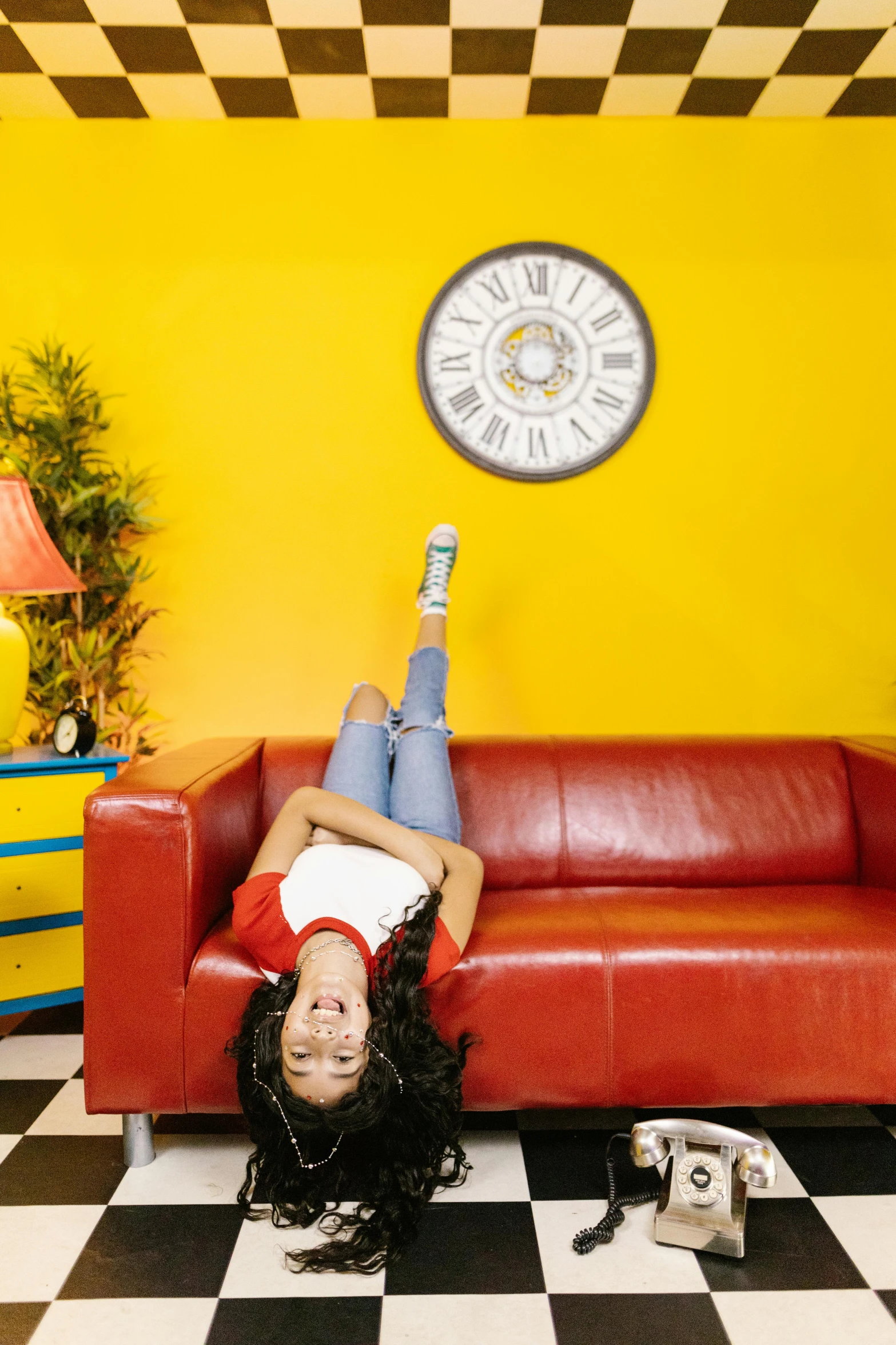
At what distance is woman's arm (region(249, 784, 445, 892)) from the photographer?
1897 mm

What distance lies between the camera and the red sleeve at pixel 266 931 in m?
1.67

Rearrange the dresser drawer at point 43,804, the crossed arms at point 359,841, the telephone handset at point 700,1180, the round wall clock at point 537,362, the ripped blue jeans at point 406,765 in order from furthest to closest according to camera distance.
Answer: the round wall clock at point 537,362 < the dresser drawer at point 43,804 < the ripped blue jeans at point 406,765 < the crossed arms at point 359,841 < the telephone handset at point 700,1180

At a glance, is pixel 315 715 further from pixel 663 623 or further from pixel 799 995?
pixel 799 995

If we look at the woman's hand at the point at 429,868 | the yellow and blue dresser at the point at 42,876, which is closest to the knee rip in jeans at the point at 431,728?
the woman's hand at the point at 429,868

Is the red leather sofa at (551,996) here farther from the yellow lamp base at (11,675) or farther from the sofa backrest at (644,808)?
the yellow lamp base at (11,675)

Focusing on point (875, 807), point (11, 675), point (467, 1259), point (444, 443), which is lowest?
point (467, 1259)

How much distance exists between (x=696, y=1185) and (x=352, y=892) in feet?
2.52

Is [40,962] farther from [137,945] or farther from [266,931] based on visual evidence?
[266,931]

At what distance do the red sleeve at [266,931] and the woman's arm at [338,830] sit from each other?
0.42 ft

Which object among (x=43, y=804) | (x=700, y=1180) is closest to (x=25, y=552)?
(x=43, y=804)

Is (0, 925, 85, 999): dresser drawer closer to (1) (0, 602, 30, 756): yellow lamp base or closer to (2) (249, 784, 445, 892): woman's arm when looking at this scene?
(1) (0, 602, 30, 756): yellow lamp base

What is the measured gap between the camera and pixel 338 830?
1962 millimetres

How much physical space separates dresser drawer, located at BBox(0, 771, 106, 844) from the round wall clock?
158 cm

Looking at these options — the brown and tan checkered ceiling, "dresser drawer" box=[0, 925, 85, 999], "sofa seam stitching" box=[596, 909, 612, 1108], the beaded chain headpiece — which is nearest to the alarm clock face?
"dresser drawer" box=[0, 925, 85, 999]
